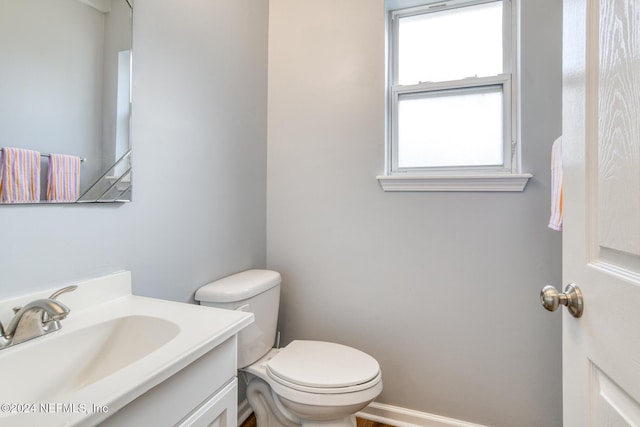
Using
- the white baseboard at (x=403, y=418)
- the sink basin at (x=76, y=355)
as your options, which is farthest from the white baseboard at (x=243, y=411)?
the sink basin at (x=76, y=355)

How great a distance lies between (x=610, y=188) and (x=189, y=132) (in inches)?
48.9

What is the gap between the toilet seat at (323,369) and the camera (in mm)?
1123

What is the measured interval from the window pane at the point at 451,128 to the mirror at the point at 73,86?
1239mm

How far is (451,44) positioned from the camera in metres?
1.56

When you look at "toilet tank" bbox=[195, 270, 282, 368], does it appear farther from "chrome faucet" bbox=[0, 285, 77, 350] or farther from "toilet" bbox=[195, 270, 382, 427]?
"chrome faucet" bbox=[0, 285, 77, 350]

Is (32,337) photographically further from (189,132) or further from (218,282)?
(189,132)

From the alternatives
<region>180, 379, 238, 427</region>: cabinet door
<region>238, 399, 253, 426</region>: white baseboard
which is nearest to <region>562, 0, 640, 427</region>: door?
<region>180, 379, 238, 427</region>: cabinet door

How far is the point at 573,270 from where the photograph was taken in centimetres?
62

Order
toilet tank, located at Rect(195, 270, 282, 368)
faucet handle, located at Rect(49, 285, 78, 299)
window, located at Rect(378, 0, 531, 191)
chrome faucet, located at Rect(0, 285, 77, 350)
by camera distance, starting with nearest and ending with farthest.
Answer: chrome faucet, located at Rect(0, 285, 77, 350)
faucet handle, located at Rect(49, 285, 78, 299)
toilet tank, located at Rect(195, 270, 282, 368)
window, located at Rect(378, 0, 531, 191)

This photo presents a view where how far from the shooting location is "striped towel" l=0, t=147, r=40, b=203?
0.71 metres

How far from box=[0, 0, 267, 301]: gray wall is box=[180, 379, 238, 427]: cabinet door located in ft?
1.58

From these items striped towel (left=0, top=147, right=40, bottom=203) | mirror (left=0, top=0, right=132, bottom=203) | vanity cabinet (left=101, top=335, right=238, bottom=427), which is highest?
mirror (left=0, top=0, right=132, bottom=203)

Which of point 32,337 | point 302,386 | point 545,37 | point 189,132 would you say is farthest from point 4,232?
point 545,37

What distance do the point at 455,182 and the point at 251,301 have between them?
3.40 ft
